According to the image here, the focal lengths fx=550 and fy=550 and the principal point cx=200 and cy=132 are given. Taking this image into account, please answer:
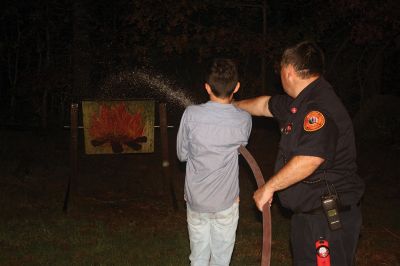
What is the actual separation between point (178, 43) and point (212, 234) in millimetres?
8222

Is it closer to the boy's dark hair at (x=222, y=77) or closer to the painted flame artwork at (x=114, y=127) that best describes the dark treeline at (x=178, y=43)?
the painted flame artwork at (x=114, y=127)

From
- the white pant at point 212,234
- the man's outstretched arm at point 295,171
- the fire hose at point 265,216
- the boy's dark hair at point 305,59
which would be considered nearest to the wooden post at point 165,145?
the white pant at point 212,234

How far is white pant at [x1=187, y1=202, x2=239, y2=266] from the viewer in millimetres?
3875

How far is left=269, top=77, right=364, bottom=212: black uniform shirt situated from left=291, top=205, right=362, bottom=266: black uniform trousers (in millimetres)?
73

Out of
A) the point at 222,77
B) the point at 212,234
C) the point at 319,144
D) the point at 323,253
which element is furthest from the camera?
the point at 212,234

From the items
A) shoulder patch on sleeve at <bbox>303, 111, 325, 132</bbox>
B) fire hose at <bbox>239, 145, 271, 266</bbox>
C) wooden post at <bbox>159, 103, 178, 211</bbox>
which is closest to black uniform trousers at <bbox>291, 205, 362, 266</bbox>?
fire hose at <bbox>239, 145, 271, 266</bbox>

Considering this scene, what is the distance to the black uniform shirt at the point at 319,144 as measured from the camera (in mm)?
3117

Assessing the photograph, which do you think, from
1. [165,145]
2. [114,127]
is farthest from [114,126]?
[165,145]

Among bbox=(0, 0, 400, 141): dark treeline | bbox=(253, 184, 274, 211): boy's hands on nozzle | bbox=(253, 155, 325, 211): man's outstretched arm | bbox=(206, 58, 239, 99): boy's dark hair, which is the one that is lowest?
bbox=(253, 184, 274, 211): boy's hands on nozzle

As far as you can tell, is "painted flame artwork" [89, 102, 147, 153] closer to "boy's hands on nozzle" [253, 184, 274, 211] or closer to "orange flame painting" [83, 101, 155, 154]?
"orange flame painting" [83, 101, 155, 154]

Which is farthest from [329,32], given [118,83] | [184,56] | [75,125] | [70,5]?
[75,125]

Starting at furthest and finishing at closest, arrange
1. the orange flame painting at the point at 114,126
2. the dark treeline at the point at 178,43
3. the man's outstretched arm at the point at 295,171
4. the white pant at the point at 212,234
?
the dark treeline at the point at 178,43 < the orange flame painting at the point at 114,126 < the white pant at the point at 212,234 < the man's outstretched arm at the point at 295,171

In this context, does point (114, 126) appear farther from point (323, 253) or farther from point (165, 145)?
point (323, 253)

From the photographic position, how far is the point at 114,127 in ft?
24.1
